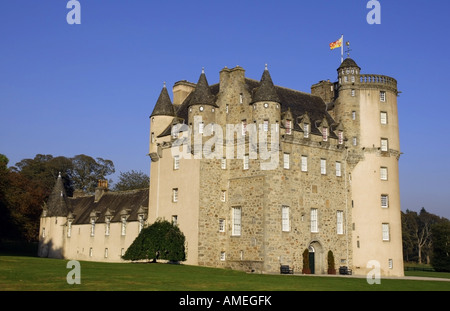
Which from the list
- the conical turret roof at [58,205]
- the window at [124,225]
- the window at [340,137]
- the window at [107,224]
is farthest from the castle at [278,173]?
the conical turret roof at [58,205]

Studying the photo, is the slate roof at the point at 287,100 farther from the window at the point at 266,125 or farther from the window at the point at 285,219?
the window at the point at 285,219

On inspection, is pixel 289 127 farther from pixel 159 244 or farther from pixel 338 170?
pixel 159 244

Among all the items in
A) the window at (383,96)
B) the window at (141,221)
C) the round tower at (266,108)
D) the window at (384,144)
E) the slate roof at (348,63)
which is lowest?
the window at (141,221)

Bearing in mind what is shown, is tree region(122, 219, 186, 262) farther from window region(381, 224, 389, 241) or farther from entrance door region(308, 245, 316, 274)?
window region(381, 224, 389, 241)

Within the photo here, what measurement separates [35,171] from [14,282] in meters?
75.0

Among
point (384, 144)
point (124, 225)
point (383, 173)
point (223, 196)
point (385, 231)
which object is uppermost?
point (384, 144)

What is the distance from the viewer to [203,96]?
43.5m

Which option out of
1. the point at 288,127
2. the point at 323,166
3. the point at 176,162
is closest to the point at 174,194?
the point at 176,162

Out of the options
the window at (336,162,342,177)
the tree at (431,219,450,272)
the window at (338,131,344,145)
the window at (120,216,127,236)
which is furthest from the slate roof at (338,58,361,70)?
the tree at (431,219,450,272)

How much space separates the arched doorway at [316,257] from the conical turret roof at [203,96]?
13235 millimetres

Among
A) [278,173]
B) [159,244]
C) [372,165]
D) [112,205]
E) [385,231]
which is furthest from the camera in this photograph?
[112,205]

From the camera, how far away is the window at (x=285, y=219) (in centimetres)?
4081

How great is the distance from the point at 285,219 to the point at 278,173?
11.3ft
